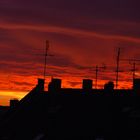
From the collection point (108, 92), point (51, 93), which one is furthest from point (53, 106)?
point (108, 92)

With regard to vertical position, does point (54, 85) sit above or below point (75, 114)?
above

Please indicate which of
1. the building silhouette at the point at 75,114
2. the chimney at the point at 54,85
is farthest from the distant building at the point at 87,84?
the chimney at the point at 54,85

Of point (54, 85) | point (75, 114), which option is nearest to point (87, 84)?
point (75, 114)

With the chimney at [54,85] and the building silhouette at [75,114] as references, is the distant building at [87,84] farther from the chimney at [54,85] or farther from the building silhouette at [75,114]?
the chimney at [54,85]

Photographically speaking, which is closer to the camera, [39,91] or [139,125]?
[139,125]

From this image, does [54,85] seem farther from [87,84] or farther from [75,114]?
[75,114]

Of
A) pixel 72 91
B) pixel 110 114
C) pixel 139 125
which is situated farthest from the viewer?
pixel 72 91

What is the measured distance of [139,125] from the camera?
59.4m

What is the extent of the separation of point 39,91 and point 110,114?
1252 centimetres

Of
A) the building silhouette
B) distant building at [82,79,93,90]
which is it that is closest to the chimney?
the building silhouette

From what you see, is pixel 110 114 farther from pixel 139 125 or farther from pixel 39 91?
pixel 39 91

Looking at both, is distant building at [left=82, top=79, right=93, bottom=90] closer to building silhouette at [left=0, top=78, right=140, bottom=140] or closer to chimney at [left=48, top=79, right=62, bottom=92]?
building silhouette at [left=0, top=78, right=140, bottom=140]

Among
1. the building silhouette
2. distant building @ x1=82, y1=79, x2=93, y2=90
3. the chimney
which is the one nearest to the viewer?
the building silhouette

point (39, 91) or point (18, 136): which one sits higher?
point (39, 91)
